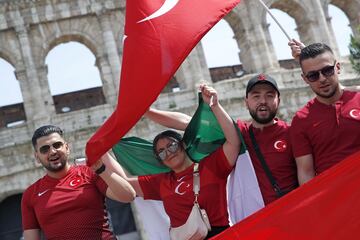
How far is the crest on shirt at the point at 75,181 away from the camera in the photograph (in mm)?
4770

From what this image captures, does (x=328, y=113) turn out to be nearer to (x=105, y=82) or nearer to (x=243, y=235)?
(x=243, y=235)

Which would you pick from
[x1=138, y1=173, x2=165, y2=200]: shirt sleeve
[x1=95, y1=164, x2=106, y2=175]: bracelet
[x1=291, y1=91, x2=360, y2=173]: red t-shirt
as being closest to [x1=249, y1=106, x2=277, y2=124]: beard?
[x1=291, y1=91, x2=360, y2=173]: red t-shirt

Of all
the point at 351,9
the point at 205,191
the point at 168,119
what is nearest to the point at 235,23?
the point at 351,9

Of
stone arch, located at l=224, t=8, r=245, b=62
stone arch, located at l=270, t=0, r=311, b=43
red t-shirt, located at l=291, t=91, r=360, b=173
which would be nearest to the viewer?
red t-shirt, located at l=291, t=91, r=360, b=173

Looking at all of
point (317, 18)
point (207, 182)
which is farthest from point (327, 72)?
point (317, 18)

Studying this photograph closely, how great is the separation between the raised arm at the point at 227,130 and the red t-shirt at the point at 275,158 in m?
0.18

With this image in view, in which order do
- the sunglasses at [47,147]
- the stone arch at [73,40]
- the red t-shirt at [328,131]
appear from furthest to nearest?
the stone arch at [73,40], the sunglasses at [47,147], the red t-shirt at [328,131]

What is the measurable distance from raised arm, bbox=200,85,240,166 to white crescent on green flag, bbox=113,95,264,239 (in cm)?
10

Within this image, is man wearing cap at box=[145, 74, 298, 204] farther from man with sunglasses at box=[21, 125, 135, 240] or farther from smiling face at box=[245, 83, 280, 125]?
man with sunglasses at box=[21, 125, 135, 240]

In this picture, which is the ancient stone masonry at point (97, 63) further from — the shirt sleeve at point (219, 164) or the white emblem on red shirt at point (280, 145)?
the white emblem on red shirt at point (280, 145)

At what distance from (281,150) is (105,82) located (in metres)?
A: 14.4

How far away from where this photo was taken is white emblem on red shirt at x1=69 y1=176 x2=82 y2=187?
15.7 feet

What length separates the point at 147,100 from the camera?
175 inches

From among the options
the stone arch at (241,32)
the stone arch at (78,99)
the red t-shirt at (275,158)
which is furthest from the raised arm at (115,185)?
the stone arch at (78,99)
